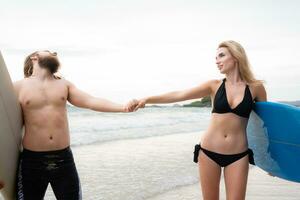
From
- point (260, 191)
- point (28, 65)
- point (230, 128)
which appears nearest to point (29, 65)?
point (28, 65)

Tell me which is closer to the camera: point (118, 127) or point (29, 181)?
point (29, 181)

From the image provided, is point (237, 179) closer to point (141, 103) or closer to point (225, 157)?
point (225, 157)

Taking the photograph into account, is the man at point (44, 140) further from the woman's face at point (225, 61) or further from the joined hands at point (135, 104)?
the woman's face at point (225, 61)

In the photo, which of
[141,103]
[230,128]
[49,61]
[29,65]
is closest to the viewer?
[49,61]

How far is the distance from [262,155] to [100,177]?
13.6 ft

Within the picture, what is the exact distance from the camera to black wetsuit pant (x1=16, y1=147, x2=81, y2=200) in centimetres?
347

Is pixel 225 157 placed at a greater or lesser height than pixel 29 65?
lesser

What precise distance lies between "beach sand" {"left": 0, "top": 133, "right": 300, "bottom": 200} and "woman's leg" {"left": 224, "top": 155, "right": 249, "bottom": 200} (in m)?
2.46

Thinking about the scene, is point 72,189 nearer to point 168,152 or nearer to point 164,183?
point 164,183

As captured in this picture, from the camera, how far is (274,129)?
14.3 feet

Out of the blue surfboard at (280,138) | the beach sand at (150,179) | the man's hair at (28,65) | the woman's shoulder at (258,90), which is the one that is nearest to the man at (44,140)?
the man's hair at (28,65)

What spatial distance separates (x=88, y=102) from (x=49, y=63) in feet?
1.56

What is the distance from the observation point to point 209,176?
382 centimetres

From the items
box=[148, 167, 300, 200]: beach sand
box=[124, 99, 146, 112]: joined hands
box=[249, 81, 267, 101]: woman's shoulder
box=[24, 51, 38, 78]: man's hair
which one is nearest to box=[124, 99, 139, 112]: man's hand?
box=[124, 99, 146, 112]: joined hands
